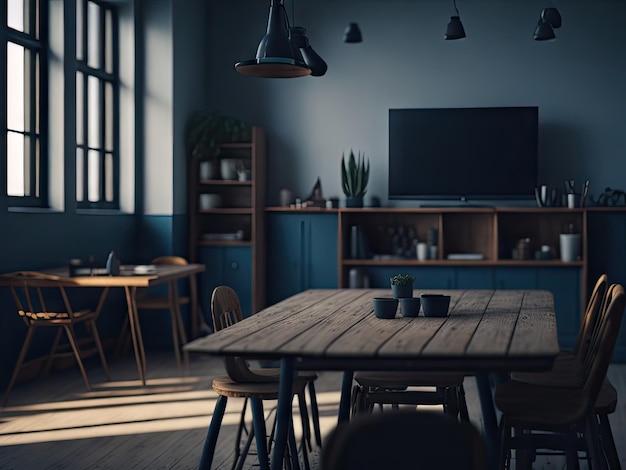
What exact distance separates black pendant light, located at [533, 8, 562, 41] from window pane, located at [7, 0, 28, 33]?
382 cm

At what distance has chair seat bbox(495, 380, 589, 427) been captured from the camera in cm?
304

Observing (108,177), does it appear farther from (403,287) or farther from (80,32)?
(403,287)

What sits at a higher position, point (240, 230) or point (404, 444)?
point (240, 230)

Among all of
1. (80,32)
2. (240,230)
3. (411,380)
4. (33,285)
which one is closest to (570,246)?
(240,230)

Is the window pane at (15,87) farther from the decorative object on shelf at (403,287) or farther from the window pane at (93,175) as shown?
the decorative object on shelf at (403,287)

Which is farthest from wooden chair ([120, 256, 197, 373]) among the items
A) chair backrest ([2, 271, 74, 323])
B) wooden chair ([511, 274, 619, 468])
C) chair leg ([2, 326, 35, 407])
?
wooden chair ([511, 274, 619, 468])

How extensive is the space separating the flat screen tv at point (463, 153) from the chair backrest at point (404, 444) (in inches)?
245

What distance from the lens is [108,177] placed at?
7621 mm

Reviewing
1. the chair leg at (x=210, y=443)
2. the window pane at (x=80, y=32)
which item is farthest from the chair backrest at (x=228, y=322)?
the window pane at (x=80, y=32)

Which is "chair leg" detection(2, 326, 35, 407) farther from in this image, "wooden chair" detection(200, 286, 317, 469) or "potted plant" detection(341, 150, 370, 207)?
"potted plant" detection(341, 150, 370, 207)

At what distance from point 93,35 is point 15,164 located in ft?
5.26

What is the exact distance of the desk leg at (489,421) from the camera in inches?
107

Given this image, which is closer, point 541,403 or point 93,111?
point 541,403

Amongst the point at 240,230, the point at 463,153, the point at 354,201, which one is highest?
the point at 463,153
